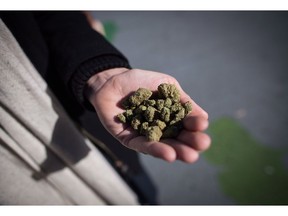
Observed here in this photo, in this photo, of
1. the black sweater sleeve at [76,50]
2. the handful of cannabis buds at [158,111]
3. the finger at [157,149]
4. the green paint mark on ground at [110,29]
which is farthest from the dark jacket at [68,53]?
the green paint mark on ground at [110,29]

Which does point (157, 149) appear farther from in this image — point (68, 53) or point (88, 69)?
point (68, 53)

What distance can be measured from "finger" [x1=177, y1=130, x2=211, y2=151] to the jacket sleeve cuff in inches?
14.1

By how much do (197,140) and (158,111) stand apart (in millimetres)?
202

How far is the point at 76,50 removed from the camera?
3.08ft

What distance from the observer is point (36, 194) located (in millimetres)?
1119

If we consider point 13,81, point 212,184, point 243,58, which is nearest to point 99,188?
point 13,81

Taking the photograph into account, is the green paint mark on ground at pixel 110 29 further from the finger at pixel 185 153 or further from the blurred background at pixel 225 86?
the finger at pixel 185 153

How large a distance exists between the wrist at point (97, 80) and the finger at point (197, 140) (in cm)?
34

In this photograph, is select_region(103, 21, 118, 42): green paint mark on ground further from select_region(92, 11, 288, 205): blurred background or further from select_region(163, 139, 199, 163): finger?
select_region(163, 139, 199, 163): finger

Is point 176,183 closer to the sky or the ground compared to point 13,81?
closer to the ground

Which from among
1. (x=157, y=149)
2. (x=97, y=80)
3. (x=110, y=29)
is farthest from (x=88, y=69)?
(x=110, y=29)

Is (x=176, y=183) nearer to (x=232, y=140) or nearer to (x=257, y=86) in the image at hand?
(x=232, y=140)

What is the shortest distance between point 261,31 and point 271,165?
1148 millimetres

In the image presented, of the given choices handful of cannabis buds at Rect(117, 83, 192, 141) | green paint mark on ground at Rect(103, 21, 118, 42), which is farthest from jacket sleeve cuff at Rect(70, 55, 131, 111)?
green paint mark on ground at Rect(103, 21, 118, 42)
